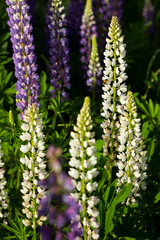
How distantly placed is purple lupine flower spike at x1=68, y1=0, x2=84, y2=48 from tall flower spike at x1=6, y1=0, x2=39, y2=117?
6.18 feet

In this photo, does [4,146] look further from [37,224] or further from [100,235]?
[100,235]

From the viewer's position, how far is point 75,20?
4867 millimetres

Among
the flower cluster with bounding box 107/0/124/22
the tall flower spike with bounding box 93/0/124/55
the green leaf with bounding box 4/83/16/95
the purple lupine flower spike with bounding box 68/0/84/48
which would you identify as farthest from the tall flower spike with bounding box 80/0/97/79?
the flower cluster with bounding box 107/0/124/22

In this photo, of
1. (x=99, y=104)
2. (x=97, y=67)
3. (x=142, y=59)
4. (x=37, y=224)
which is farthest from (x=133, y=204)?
(x=142, y=59)

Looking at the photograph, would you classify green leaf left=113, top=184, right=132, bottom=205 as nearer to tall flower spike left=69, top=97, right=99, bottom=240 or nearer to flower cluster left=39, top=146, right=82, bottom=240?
tall flower spike left=69, top=97, right=99, bottom=240

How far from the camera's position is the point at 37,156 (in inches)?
84.2

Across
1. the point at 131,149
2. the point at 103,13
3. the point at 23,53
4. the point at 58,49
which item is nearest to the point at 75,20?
the point at 103,13

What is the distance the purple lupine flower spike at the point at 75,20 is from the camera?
4730 millimetres

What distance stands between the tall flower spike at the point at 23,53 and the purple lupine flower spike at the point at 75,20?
6.18ft

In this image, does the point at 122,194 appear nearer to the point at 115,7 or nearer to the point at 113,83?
the point at 113,83

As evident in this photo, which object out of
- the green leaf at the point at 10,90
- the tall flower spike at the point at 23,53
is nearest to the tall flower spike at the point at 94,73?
the green leaf at the point at 10,90

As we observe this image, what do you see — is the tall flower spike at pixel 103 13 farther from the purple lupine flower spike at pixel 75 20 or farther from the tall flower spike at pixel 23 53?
the tall flower spike at pixel 23 53

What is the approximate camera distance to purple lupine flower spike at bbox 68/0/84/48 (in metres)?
4.73

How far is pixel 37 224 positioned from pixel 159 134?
1.27 metres
